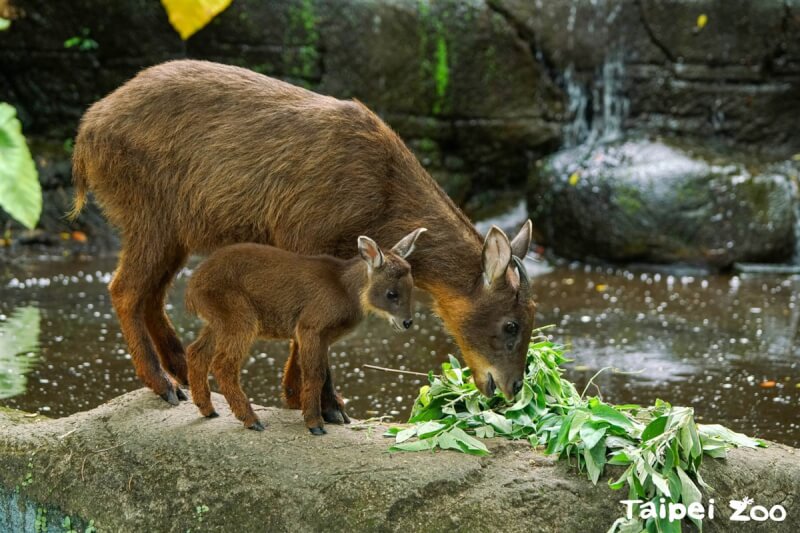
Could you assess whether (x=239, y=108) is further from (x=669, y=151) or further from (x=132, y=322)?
(x=669, y=151)

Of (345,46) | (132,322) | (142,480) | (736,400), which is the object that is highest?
(345,46)

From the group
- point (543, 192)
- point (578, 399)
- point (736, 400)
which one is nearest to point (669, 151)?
point (543, 192)

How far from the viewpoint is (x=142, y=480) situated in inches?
195

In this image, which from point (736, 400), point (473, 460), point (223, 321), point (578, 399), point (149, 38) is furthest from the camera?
point (149, 38)

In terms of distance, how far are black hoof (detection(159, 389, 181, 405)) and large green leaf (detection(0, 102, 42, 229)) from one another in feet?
11.4

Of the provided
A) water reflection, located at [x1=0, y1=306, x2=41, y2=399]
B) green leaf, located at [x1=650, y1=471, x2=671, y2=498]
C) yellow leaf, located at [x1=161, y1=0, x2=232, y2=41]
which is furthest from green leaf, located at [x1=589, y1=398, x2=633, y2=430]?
water reflection, located at [x1=0, y1=306, x2=41, y2=399]

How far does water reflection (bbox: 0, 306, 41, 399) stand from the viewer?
7324 millimetres

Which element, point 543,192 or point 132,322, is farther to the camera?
point 543,192

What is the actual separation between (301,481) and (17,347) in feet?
14.2

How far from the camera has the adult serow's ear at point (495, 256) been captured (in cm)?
534

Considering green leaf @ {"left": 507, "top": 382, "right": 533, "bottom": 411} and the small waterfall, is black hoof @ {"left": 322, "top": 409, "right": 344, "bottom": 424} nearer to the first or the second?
green leaf @ {"left": 507, "top": 382, "right": 533, "bottom": 411}

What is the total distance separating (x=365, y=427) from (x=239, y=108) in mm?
1901

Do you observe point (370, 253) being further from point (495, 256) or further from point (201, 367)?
point (201, 367)

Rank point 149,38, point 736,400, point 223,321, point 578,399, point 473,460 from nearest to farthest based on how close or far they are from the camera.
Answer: point 473,460
point 223,321
point 578,399
point 736,400
point 149,38
